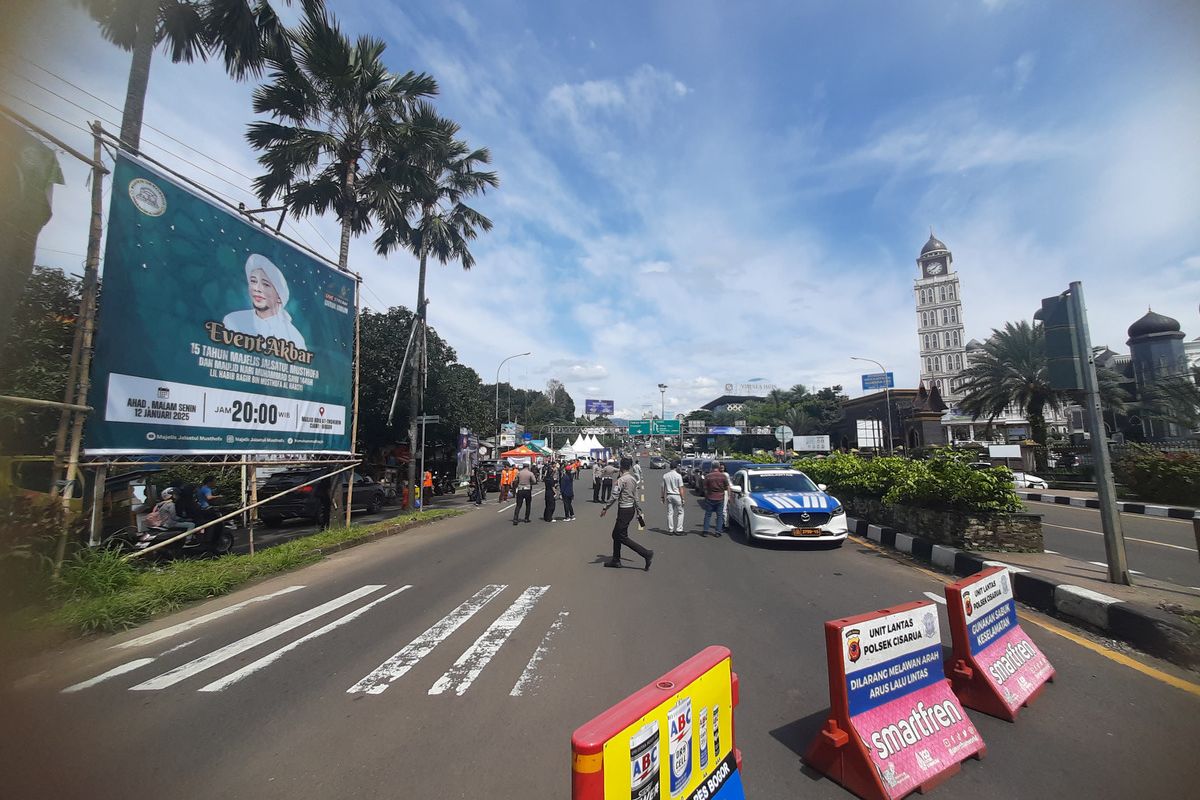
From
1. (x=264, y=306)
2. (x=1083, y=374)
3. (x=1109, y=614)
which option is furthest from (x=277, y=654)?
(x=1083, y=374)

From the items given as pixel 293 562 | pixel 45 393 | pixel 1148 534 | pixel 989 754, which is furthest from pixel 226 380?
pixel 1148 534

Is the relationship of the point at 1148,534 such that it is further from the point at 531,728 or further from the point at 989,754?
the point at 531,728

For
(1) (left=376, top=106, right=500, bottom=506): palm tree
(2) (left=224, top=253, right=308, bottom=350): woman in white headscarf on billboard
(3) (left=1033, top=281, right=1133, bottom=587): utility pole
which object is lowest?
(3) (left=1033, top=281, right=1133, bottom=587): utility pole

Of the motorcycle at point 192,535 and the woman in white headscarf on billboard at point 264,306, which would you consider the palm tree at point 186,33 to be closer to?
the woman in white headscarf on billboard at point 264,306

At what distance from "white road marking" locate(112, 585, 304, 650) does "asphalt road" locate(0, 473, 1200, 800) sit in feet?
0.14

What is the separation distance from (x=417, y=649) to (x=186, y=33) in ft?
39.8

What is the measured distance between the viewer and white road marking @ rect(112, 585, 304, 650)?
5.17 m

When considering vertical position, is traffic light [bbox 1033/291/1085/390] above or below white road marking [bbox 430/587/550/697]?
above

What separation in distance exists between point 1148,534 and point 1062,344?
738 cm

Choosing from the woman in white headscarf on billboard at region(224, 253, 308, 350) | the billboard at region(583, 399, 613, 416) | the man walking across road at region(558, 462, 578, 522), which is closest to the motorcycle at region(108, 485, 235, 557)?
the woman in white headscarf on billboard at region(224, 253, 308, 350)

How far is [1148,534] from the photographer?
10633 mm

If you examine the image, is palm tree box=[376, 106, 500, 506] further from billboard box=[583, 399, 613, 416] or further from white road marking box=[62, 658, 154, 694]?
billboard box=[583, 399, 613, 416]

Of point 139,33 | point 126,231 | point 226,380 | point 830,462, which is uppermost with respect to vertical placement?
point 139,33

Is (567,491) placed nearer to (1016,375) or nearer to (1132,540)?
(1132,540)
